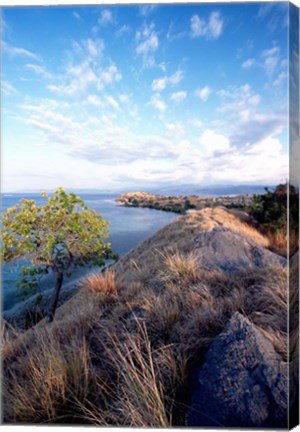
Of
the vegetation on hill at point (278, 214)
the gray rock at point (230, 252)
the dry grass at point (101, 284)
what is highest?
the vegetation on hill at point (278, 214)

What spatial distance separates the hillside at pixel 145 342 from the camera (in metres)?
1.82

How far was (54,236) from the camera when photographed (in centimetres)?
296

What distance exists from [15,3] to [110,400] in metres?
2.41

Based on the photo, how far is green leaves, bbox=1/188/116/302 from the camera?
8.50 ft

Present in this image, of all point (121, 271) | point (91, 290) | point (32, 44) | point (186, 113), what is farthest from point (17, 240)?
point (186, 113)

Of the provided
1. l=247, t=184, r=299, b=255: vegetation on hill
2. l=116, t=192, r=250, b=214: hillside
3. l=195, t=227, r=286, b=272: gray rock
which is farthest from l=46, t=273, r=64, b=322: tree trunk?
l=247, t=184, r=299, b=255: vegetation on hill

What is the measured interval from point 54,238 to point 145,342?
1.30 metres

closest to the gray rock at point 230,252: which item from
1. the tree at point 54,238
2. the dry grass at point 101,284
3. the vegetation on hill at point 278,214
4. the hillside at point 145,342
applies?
the hillside at point 145,342

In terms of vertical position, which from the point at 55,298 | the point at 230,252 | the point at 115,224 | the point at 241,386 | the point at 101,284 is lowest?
the point at 241,386

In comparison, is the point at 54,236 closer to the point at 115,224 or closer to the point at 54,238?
the point at 54,238

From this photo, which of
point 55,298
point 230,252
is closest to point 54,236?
point 55,298

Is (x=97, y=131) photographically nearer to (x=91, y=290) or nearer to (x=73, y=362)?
(x=91, y=290)

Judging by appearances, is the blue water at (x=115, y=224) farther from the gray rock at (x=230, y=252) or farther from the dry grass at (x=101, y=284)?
the gray rock at (x=230, y=252)

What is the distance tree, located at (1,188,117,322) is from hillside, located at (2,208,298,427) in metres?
0.22
